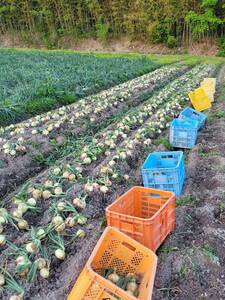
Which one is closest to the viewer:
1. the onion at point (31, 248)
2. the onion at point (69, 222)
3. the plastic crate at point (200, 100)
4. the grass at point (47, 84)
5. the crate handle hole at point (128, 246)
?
the crate handle hole at point (128, 246)

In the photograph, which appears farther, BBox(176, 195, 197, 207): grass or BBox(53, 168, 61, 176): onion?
BBox(53, 168, 61, 176): onion

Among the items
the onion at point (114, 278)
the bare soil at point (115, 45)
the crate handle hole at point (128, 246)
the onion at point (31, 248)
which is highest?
the crate handle hole at point (128, 246)

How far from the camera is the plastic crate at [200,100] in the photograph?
24.8 ft

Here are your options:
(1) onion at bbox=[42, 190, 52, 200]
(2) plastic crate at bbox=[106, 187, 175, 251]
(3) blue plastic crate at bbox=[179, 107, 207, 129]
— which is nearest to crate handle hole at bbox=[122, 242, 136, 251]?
(2) plastic crate at bbox=[106, 187, 175, 251]

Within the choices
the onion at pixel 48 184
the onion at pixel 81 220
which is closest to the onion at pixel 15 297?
the onion at pixel 81 220

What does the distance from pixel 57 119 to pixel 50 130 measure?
669 mm

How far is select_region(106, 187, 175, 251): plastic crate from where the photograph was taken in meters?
2.74

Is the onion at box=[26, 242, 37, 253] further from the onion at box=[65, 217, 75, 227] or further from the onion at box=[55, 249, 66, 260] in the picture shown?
the onion at box=[65, 217, 75, 227]

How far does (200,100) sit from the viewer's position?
761 centimetres

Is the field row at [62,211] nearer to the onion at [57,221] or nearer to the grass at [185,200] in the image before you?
the onion at [57,221]

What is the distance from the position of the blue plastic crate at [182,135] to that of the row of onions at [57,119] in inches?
68.3

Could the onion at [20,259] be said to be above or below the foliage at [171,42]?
above

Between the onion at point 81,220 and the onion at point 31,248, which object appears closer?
the onion at point 31,248

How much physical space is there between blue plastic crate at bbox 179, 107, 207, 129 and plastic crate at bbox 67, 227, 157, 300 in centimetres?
394
